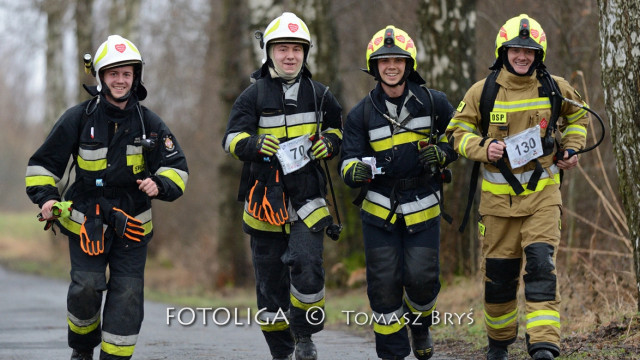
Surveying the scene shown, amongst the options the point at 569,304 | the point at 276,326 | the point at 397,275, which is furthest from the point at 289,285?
the point at 569,304

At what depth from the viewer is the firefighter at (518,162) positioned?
654cm

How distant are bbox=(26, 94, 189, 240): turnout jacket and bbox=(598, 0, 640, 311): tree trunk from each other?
3.31 m

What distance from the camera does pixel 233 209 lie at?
16812mm

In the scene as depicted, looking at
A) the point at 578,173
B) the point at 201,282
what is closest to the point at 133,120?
the point at 578,173

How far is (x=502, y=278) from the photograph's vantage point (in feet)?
22.4

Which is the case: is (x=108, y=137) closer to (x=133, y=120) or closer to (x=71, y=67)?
(x=133, y=120)

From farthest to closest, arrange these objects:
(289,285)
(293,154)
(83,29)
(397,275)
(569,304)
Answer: (83,29) < (569,304) < (289,285) < (293,154) < (397,275)

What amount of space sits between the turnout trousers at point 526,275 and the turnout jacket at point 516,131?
10 cm

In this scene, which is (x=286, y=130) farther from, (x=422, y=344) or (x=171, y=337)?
(x=171, y=337)

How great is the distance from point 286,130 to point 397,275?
1.31 metres

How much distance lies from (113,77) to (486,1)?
7.95 metres

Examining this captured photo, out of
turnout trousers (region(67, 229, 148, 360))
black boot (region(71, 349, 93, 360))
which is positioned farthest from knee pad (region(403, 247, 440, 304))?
black boot (region(71, 349, 93, 360))

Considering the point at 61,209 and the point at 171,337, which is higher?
the point at 61,209
